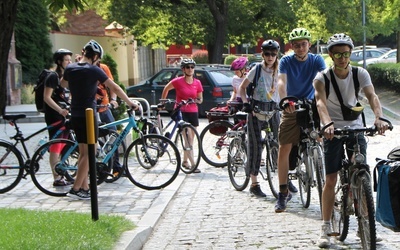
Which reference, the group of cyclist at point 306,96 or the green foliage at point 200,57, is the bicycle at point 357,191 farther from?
the green foliage at point 200,57

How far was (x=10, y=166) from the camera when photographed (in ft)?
34.4

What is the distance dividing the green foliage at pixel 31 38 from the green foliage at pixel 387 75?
1287cm

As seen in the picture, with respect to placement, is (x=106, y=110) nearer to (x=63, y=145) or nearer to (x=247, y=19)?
(x=63, y=145)

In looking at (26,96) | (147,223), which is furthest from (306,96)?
(26,96)

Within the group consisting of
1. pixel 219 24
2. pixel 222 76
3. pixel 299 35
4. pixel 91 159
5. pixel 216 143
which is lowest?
pixel 216 143

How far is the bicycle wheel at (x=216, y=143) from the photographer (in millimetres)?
12781

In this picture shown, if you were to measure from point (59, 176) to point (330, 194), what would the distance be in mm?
4698

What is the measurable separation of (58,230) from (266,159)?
10.6ft

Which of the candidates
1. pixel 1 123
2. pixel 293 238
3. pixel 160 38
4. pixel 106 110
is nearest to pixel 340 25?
pixel 160 38

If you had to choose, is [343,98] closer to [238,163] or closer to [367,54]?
[238,163]

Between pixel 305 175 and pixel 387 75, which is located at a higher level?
pixel 305 175

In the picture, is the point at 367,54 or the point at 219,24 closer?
the point at 219,24

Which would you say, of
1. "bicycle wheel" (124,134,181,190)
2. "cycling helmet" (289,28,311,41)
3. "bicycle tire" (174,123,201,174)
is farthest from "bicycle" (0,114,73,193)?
"cycling helmet" (289,28,311,41)

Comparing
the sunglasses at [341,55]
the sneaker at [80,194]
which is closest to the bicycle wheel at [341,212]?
the sunglasses at [341,55]
